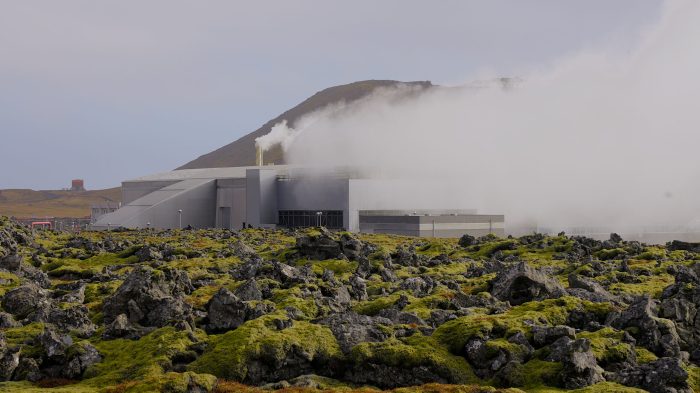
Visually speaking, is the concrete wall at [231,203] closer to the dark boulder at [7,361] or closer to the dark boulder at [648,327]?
the dark boulder at [7,361]

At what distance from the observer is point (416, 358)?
32.6 meters

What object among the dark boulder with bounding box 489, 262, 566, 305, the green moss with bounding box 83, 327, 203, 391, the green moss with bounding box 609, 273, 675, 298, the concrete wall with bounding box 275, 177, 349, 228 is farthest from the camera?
the concrete wall with bounding box 275, 177, 349, 228

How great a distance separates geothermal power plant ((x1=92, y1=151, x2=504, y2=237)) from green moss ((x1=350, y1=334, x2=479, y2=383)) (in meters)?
114

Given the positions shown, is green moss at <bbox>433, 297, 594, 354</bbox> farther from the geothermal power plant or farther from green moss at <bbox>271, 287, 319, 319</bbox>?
the geothermal power plant

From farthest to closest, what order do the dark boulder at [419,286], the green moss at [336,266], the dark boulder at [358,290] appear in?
the green moss at [336,266]
the dark boulder at [419,286]
the dark boulder at [358,290]

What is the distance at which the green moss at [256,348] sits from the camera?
32.6 m

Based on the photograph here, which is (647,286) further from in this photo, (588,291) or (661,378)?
(661,378)

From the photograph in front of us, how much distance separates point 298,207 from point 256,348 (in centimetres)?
13422

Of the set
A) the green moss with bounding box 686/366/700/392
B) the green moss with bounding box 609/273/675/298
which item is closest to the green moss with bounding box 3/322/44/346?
the green moss with bounding box 686/366/700/392

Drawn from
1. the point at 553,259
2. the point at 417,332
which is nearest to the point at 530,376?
the point at 417,332

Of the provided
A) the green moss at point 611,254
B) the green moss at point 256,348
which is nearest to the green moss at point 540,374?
the green moss at point 256,348

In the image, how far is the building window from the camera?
520 feet

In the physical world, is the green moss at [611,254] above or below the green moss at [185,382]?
above

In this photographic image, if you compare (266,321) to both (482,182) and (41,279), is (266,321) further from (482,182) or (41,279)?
(482,182)
